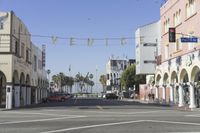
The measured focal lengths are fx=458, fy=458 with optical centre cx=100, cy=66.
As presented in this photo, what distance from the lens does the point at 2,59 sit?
172ft

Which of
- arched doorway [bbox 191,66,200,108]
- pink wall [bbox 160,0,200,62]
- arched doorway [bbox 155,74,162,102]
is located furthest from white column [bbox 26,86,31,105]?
arched doorway [bbox 191,66,200,108]

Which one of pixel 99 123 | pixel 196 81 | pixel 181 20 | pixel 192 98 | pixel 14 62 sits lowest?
pixel 99 123

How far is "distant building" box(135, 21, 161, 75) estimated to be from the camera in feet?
275

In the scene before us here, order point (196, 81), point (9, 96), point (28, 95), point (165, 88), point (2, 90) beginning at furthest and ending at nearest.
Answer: point (28, 95)
point (165, 88)
point (2, 90)
point (9, 96)
point (196, 81)

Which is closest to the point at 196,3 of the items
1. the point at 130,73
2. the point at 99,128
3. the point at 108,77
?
the point at 99,128

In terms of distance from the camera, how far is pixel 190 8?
170 ft

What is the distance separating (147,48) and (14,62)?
1479 inches

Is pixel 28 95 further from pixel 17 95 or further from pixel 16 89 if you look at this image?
pixel 16 89

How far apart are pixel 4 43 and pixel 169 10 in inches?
907

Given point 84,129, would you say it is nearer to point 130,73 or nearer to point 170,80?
point 170,80

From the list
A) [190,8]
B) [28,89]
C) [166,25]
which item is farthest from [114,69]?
[190,8]

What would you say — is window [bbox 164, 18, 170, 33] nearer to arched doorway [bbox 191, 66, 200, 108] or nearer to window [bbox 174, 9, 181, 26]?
window [bbox 174, 9, 181, 26]

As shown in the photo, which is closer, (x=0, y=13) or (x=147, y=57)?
(x=0, y=13)

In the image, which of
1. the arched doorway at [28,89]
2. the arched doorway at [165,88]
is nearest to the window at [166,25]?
the arched doorway at [165,88]
